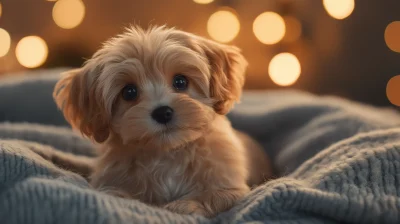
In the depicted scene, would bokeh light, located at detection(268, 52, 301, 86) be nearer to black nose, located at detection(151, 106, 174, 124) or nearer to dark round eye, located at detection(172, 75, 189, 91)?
dark round eye, located at detection(172, 75, 189, 91)

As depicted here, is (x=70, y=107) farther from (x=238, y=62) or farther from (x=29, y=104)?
(x=29, y=104)

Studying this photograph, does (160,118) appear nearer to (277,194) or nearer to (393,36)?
(277,194)

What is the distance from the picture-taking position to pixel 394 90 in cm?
396

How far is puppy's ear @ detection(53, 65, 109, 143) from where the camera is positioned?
207 centimetres

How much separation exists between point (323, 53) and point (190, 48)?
2.67m

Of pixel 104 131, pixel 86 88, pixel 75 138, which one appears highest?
pixel 86 88

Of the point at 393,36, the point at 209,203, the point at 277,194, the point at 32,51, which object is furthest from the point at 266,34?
the point at 277,194

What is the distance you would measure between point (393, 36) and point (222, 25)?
136 cm

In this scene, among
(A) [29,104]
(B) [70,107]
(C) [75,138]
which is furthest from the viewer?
(A) [29,104]

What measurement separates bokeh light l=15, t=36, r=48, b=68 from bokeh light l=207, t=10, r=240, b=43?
1.36 meters

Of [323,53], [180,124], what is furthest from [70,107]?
[323,53]

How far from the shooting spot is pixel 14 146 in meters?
1.97

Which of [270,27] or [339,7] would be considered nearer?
[339,7]

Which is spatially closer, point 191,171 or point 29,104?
point 191,171
